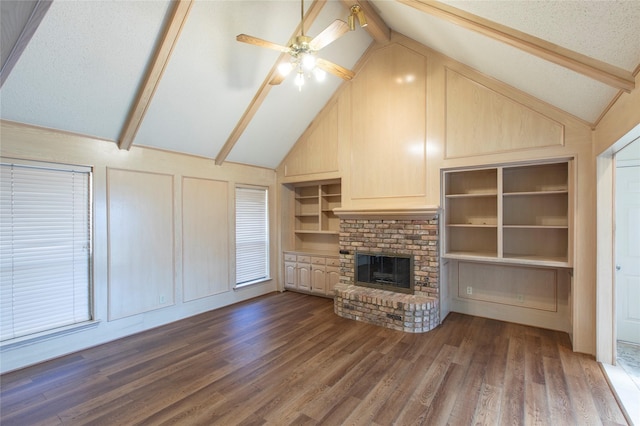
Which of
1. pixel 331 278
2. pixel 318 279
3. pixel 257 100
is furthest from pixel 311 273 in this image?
pixel 257 100

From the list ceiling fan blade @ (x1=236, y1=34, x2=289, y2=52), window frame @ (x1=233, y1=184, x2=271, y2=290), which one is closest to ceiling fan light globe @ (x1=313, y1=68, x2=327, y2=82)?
ceiling fan blade @ (x1=236, y1=34, x2=289, y2=52)

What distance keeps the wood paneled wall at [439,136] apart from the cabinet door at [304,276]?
60.4 inches

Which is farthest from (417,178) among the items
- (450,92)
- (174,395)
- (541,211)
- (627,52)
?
(174,395)

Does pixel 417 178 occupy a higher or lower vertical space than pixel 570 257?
higher

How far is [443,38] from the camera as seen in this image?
137 inches

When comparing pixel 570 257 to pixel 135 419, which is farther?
pixel 570 257

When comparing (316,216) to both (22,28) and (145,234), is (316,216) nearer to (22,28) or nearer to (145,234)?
(145,234)

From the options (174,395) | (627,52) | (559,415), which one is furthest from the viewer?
(174,395)

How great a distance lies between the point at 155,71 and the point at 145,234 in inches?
84.1

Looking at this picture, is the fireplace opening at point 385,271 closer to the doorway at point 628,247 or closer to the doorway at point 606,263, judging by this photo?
the doorway at point 606,263

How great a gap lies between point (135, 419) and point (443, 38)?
16.0 ft

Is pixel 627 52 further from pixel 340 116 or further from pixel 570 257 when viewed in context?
pixel 340 116

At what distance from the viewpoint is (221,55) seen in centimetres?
348

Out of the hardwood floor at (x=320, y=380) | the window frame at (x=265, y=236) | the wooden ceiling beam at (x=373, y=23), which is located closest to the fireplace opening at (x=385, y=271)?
the hardwood floor at (x=320, y=380)
